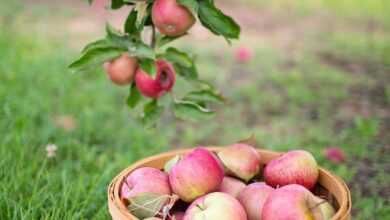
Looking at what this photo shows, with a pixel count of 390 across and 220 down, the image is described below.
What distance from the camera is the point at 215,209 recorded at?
1.21 metres

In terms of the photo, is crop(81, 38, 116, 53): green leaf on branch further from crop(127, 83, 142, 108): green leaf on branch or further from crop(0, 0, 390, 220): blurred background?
crop(0, 0, 390, 220): blurred background

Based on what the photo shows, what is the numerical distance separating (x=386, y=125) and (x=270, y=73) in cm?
110

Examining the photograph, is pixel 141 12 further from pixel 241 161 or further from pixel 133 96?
pixel 241 161

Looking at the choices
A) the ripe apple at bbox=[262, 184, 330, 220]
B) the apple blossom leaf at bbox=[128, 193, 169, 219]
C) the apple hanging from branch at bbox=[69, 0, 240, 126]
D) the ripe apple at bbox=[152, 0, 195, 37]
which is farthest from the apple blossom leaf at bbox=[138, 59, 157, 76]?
the ripe apple at bbox=[262, 184, 330, 220]

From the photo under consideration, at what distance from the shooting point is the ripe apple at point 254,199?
4.37 ft

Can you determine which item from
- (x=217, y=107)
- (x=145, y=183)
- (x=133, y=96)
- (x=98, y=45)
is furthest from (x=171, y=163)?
(x=217, y=107)

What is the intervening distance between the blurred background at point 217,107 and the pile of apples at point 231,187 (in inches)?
18.6

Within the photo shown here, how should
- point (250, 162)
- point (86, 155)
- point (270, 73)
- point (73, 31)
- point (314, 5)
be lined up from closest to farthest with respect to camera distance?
point (250, 162)
point (86, 155)
point (270, 73)
point (73, 31)
point (314, 5)

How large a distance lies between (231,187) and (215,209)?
24cm

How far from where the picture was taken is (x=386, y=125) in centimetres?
313

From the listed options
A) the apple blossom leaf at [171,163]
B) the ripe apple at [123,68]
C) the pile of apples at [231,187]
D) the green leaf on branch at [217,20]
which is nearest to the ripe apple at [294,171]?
the pile of apples at [231,187]

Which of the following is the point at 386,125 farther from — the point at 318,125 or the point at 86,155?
the point at 86,155

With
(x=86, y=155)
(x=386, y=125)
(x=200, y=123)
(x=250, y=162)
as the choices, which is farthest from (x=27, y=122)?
(x=386, y=125)

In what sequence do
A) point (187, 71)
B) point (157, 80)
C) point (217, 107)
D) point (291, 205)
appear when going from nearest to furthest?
point (291, 205), point (157, 80), point (187, 71), point (217, 107)
